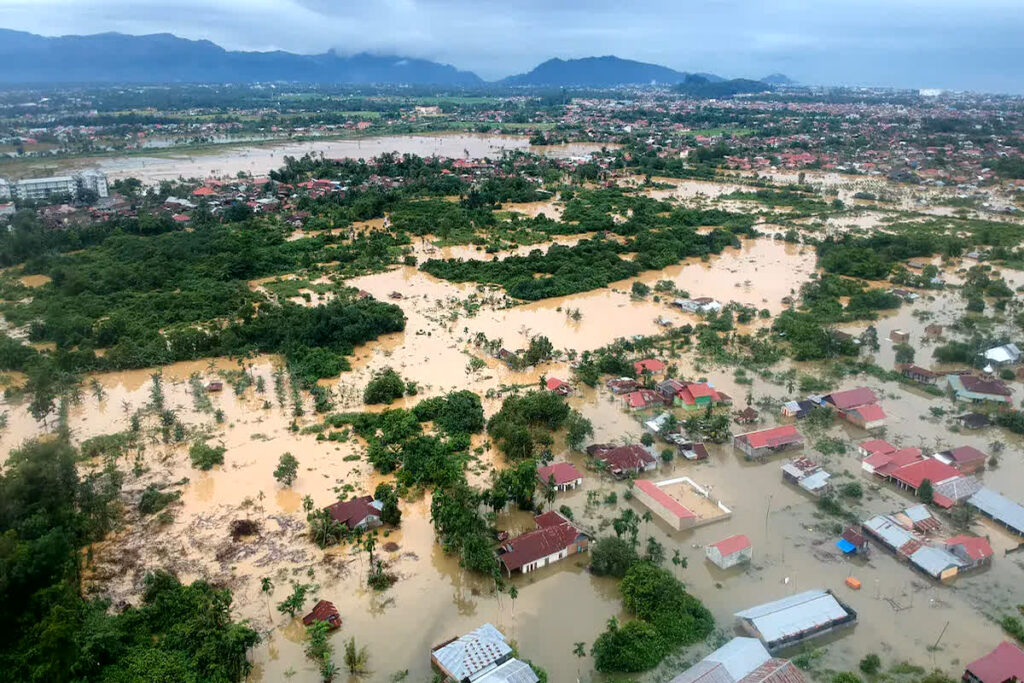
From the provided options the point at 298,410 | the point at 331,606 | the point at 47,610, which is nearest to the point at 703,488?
the point at 331,606

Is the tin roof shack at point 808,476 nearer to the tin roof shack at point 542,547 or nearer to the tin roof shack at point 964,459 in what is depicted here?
the tin roof shack at point 964,459

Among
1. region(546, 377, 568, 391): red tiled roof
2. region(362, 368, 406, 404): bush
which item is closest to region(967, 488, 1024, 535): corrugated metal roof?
region(546, 377, 568, 391): red tiled roof

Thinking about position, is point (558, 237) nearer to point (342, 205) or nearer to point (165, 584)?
point (342, 205)

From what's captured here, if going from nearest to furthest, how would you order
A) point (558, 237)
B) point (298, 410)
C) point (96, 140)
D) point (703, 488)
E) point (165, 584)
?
1. point (165, 584)
2. point (703, 488)
3. point (298, 410)
4. point (558, 237)
5. point (96, 140)

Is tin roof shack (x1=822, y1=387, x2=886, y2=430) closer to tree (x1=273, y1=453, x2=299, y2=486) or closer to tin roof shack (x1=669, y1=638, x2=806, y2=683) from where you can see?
tin roof shack (x1=669, y1=638, x2=806, y2=683)

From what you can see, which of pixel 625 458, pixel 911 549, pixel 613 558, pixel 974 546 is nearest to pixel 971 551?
pixel 974 546

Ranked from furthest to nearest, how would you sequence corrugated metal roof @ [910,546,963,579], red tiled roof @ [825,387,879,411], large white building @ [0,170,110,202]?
large white building @ [0,170,110,202]
red tiled roof @ [825,387,879,411]
corrugated metal roof @ [910,546,963,579]
